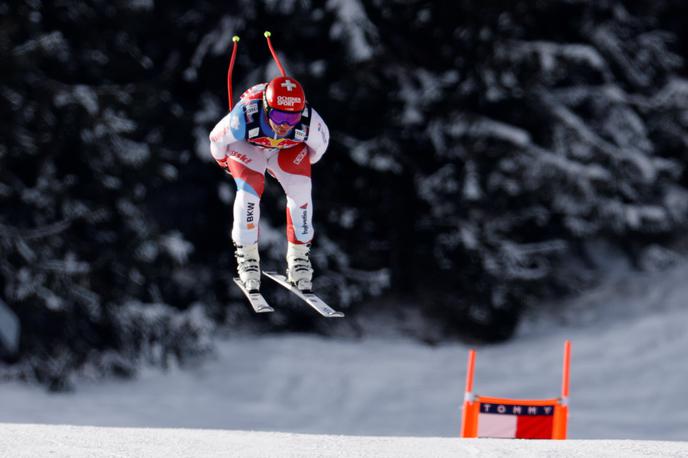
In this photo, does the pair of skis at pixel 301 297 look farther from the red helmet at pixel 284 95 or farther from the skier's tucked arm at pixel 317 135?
the red helmet at pixel 284 95

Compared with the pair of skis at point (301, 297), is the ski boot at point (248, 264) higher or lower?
higher

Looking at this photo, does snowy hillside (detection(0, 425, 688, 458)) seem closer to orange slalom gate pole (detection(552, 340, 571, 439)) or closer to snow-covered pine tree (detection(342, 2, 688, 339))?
orange slalom gate pole (detection(552, 340, 571, 439))

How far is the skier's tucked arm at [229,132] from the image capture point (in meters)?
6.07

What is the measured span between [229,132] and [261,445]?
3.01 meters

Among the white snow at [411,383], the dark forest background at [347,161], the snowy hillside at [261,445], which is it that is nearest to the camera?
the snowy hillside at [261,445]

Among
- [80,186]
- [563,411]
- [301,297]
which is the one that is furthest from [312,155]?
[80,186]

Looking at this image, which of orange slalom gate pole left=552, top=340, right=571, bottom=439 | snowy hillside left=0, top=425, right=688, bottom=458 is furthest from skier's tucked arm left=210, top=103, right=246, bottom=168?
orange slalom gate pole left=552, top=340, right=571, bottom=439

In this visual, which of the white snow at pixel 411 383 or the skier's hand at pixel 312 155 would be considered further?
the white snow at pixel 411 383

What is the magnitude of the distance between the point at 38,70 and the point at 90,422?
5122 mm

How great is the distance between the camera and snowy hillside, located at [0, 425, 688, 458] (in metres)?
7.77

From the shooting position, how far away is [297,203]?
654 cm

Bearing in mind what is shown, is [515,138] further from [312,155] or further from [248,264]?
[248,264]

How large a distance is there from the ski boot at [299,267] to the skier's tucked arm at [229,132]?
78 centimetres

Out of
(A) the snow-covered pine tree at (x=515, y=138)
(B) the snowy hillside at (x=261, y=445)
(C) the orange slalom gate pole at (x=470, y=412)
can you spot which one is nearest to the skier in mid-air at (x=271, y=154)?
(B) the snowy hillside at (x=261, y=445)
